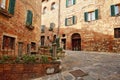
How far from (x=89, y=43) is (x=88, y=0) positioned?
5348mm

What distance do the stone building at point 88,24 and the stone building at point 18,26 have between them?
6.79m

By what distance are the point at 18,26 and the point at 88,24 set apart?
1003cm

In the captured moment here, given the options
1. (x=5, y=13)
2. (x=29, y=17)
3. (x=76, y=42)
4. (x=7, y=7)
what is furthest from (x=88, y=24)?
(x=5, y=13)

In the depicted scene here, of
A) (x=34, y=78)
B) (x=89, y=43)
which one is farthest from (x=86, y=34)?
(x=34, y=78)

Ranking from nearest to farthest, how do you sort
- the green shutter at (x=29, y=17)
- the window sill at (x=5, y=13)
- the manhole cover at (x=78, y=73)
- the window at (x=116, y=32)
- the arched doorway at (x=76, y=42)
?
1. the manhole cover at (x=78, y=73)
2. the window sill at (x=5, y=13)
3. the green shutter at (x=29, y=17)
4. the window at (x=116, y=32)
5. the arched doorway at (x=76, y=42)

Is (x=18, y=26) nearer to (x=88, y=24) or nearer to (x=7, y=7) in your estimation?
(x=7, y=7)

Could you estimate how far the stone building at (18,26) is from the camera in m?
8.31

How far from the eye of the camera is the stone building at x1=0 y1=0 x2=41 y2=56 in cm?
831

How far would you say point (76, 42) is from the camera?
19.3 m

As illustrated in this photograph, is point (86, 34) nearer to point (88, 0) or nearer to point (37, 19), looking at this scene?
point (88, 0)

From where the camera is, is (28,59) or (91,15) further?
(91,15)

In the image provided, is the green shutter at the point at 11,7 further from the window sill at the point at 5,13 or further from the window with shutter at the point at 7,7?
the window sill at the point at 5,13

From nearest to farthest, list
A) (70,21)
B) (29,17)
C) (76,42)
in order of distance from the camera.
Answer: (29,17), (76,42), (70,21)

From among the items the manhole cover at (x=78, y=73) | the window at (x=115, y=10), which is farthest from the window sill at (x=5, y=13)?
the window at (x=115, y=10)
